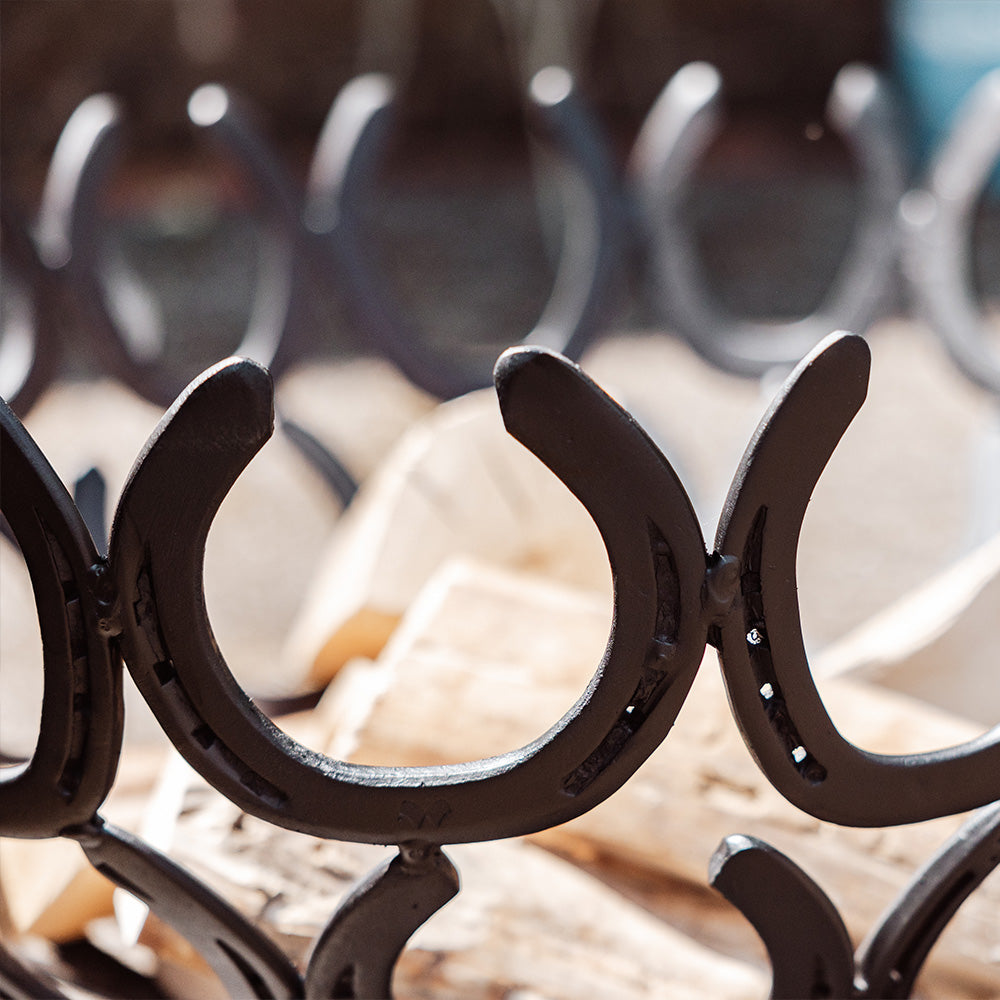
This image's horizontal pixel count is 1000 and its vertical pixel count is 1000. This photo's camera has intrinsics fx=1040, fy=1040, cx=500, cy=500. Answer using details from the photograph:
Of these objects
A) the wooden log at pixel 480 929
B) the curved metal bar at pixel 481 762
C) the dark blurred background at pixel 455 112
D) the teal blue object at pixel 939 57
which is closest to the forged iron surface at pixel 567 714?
the curved metal bar at pixel 481 762

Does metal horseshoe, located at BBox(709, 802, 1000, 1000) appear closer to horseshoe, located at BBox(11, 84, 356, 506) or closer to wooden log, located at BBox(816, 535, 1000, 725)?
wooden log, located at BBox(816, 535, 1000, 725)

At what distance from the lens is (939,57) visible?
6.84 feet

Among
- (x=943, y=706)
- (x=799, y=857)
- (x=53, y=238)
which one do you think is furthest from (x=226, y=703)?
(x=53, y=238)

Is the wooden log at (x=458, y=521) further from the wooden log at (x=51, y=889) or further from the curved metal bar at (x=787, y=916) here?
the curved metal bar at (x=787, y=916)

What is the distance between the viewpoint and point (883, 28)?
8.22 ft

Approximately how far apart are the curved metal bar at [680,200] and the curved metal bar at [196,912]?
2.42ft

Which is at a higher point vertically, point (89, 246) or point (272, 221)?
point (272, 221)

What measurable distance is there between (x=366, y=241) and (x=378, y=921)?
28.7 inches

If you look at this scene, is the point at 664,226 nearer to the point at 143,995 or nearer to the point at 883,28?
the point at 143,995

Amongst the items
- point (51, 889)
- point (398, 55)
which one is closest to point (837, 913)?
point (51, 889)

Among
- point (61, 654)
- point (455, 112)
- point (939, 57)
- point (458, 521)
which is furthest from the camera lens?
point (455, 112)

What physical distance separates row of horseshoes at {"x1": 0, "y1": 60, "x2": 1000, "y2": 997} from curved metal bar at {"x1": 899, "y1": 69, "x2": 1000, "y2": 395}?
0.64m

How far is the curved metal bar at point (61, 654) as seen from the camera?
0.79 feet

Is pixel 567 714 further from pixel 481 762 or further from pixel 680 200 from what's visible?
pixel 680 200
